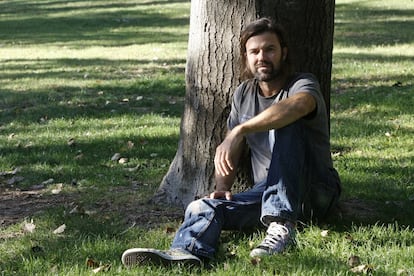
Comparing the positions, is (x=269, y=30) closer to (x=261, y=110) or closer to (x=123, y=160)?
(x=261, y=110)

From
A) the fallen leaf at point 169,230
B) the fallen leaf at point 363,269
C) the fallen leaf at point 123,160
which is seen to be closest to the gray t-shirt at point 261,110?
the fallen leaf at point 169,230

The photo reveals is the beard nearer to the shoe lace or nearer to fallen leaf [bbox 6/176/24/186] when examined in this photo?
the shoe lace

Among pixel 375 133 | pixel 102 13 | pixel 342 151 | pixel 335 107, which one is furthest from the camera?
pixel 102 13

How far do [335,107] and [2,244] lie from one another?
520 centimetres

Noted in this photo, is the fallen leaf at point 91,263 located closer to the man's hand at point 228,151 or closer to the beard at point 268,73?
the man's hand at point 228,151

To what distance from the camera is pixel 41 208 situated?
598 centimetres

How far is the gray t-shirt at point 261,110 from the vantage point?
4.88 meters

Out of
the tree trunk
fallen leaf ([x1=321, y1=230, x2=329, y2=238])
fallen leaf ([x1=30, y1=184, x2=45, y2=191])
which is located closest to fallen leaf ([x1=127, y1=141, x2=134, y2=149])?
fallen leaf ([x1=30, y1=184, x2=45, y2=191])

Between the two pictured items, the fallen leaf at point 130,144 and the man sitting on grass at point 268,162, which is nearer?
the man sitting on grass at point 268,162

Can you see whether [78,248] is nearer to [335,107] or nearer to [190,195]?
[190,195]

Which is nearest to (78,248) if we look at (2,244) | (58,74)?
(2,244)

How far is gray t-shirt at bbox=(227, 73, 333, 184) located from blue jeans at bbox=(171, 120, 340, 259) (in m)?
0.10

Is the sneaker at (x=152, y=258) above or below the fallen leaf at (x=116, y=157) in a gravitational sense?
above

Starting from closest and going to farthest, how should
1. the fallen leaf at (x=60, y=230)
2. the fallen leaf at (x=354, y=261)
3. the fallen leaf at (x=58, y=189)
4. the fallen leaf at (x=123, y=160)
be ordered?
1. the fallen leaf at (x=354, y=261)
2. the fallen leaf at (x=60, y=230)
3. the fallen leaf at (x=58, y=189)
4. the fallen leaf at (x=123, y=160)
